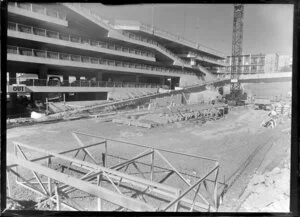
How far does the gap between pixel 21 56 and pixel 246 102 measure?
2694 cm

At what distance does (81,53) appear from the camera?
69.7 feet

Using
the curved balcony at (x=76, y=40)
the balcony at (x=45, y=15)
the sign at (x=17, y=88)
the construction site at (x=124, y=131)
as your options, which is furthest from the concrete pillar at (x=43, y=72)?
the sign at (x=17, y=88)

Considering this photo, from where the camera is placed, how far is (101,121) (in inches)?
607

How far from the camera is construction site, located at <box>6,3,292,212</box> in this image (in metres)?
4.02

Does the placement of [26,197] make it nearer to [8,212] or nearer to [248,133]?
[8,212]

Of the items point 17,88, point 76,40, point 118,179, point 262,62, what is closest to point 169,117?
point 262,62

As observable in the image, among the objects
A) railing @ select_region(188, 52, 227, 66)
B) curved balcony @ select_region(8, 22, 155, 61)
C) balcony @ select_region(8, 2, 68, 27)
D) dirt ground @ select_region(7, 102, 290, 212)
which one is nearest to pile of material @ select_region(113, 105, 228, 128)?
dirt ground @ select_region(7, 102, 290, 212)

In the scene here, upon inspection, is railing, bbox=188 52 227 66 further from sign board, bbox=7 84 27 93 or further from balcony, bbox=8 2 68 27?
sign board, bbox=7 84 27 93

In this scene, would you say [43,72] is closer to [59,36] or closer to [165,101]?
[59,36]

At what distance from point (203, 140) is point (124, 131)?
4.87m

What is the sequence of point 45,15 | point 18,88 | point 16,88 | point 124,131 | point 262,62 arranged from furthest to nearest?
point 45,15, point 18,88, point 16,88, point 124,131, point 262,62

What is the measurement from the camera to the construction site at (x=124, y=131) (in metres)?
4.02

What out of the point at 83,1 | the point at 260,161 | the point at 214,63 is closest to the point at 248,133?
the point at 260,161

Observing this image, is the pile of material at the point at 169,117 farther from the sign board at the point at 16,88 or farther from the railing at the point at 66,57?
the railing at the point at 66,57
